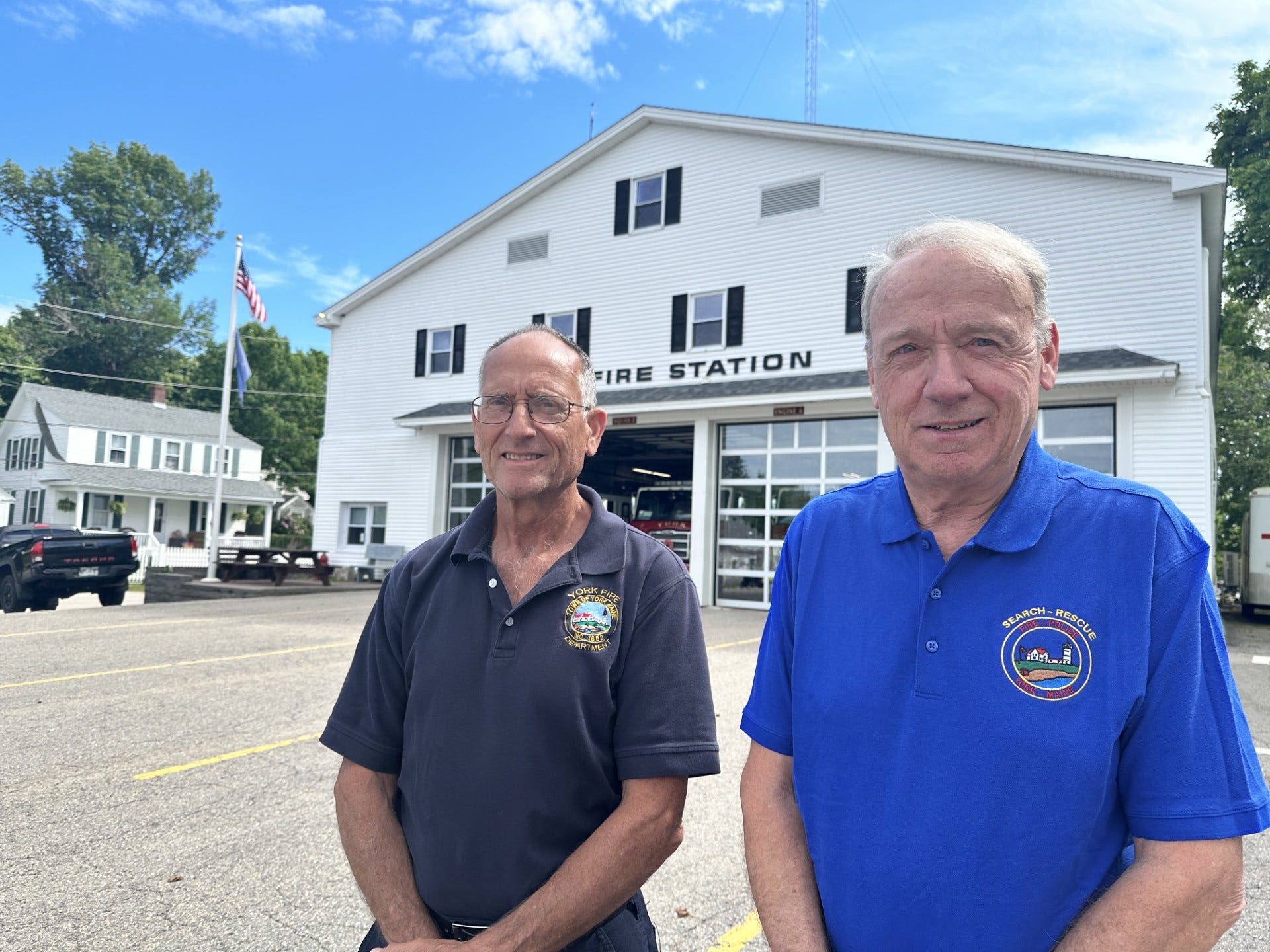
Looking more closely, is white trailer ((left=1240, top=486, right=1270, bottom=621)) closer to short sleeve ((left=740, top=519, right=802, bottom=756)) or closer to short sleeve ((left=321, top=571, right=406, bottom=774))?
short sleeve ((left=740, top=519, right=802, bottom=756))

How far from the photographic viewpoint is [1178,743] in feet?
4.37

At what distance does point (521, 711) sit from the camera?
186cm

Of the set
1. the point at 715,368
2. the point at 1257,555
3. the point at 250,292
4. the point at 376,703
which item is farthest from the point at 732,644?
the point at 250,292

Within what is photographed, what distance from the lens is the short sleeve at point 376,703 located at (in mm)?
2029

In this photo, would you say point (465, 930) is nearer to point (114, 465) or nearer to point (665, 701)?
point (665, 701)

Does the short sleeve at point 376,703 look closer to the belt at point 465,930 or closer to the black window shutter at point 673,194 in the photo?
the belt at point 465,930

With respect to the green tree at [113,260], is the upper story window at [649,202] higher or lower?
lower

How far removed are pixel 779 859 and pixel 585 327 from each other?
18850mm

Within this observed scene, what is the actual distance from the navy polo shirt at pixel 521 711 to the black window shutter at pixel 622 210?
18.6 m

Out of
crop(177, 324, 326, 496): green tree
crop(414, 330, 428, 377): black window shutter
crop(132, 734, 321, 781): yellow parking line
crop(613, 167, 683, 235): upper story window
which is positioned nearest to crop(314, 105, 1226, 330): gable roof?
crop(613, 167, 683, 235): upper story window

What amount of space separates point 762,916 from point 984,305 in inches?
47.2

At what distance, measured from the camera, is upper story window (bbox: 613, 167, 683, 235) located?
1914 centimetres

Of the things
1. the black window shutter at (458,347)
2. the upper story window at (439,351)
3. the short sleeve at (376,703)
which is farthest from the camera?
the upper story window at (439,351)

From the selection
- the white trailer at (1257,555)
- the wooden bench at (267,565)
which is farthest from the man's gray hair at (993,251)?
the wooden bench at (267,565)
